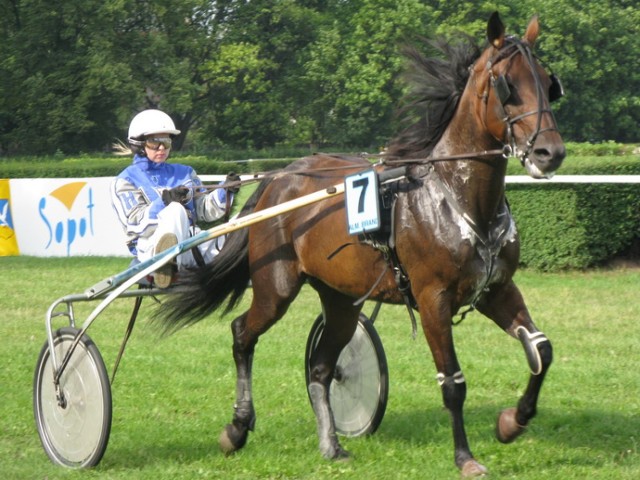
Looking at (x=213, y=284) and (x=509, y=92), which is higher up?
(x=509, y=92)

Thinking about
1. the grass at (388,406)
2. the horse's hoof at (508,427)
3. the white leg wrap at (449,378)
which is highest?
the white leg wrap at (449,378)

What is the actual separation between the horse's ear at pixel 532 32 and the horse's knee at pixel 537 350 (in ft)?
4.26

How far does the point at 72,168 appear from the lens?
685 inches

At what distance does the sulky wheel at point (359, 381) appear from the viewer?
6.09m

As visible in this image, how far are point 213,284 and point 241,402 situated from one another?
69 cm

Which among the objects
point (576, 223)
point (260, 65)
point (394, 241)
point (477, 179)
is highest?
point (260, 65)

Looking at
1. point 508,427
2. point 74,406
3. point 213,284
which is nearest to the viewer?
point 508,427

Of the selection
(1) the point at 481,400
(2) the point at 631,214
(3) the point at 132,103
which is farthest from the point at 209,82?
(1) the point at 481,400

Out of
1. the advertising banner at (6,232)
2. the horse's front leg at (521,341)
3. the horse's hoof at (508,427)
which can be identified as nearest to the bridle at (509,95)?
the horse's front leg at (521,341)

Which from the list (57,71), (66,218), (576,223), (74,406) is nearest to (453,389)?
(74,406)

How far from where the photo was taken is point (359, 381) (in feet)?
20.4

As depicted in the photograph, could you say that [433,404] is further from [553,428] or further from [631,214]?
[631,214]

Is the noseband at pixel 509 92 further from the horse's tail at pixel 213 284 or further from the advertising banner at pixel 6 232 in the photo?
the advertising banner at pixel 6 232

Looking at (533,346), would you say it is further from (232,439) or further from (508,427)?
(232,439)
